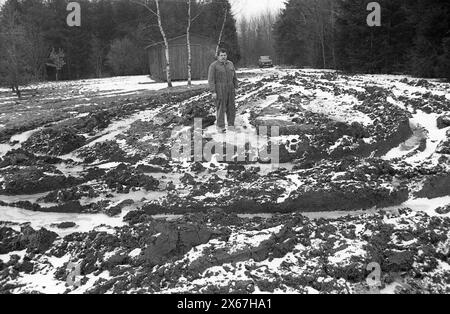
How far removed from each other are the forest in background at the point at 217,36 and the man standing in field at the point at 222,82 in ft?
38.3

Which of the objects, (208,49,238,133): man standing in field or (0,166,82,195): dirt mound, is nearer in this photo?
(0,166,82,195): dirt mound

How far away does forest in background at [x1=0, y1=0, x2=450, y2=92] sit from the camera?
19.8 meters

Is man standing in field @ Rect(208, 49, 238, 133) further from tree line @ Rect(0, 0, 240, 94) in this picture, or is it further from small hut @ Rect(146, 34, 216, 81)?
tree line @ Rect(0, 0, 240, 94)

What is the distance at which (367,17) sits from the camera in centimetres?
2408

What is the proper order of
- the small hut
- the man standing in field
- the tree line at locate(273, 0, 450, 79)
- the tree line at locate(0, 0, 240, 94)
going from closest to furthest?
the man standing in field → the tree line at locate(273, 0, 450, 79) → the small hut → the tree line at locate(0, 0, 240, 94)

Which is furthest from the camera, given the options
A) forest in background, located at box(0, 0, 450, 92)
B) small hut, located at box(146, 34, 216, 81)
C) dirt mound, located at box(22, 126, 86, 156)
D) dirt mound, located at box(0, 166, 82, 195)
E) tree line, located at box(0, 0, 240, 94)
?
tree line, located at box(0, 0, 240, 94)

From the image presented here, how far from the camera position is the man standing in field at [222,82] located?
978cm

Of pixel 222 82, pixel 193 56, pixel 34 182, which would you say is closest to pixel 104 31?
pixel 193 56

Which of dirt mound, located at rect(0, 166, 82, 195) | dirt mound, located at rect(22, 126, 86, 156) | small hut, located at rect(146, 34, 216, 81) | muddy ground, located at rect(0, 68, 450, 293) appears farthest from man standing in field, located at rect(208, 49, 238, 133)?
small hut, located at rect(146, 34, 216, 81)

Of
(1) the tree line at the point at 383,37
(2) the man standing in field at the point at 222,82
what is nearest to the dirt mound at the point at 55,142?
(2) the man standing in field at the point at 222,82

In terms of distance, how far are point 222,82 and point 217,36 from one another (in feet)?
107

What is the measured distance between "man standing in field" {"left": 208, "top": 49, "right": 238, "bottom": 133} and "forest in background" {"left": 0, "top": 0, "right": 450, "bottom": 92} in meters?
11.7

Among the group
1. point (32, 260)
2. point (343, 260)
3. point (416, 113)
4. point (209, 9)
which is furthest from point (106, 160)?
point (209, 9)

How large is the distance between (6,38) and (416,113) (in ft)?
80.9
